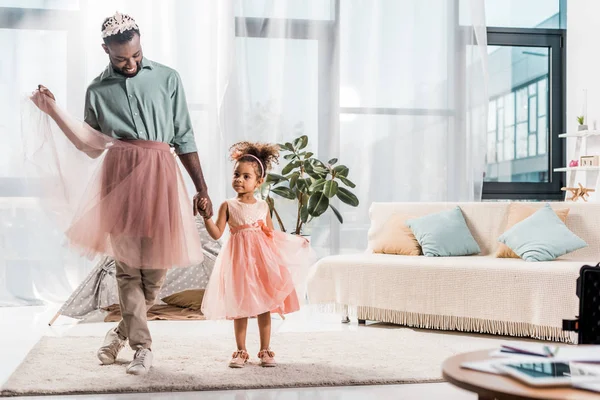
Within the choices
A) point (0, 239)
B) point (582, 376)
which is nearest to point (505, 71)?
point (0, 239)

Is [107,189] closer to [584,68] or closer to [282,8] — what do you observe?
[282,8]

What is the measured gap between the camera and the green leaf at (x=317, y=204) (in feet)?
15.9

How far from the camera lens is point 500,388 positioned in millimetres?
1422

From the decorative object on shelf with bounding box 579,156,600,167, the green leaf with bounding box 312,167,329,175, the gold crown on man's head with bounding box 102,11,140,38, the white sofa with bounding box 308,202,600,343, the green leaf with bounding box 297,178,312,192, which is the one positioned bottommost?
the white sofa with bounding box 308,202,600,343

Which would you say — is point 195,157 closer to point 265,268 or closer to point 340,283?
point 265,268

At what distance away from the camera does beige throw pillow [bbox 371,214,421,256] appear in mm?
4402

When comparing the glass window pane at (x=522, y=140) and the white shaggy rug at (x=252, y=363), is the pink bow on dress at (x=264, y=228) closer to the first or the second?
the white shaggy rug at (x=252, y=363)

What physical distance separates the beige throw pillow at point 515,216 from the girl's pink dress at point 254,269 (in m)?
1.50

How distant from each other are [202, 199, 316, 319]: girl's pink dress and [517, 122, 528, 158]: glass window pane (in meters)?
3.25

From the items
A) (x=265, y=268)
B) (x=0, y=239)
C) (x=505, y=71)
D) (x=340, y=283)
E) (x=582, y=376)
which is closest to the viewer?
(x=582, y=376)

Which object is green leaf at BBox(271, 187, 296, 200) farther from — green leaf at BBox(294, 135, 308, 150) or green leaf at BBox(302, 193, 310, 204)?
green leaf at BBox(294, 135, 308, 150)

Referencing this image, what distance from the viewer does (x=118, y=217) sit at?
2842 millimetres

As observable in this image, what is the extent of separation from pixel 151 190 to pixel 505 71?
3.79m

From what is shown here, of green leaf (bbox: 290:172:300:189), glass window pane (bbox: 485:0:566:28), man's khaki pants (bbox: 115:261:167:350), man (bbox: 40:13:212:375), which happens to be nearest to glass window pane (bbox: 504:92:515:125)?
glass window pane (bbox: 485:0:566:28)
